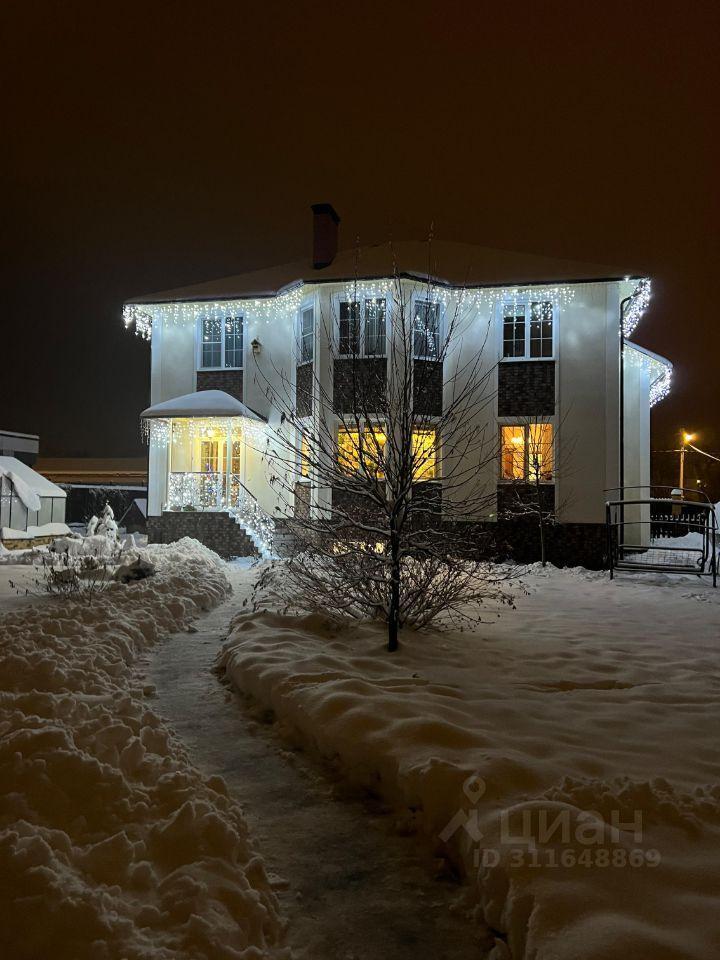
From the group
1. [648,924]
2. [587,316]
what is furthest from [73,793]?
[587,316]

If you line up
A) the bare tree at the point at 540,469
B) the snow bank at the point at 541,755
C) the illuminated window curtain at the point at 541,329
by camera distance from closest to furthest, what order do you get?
the snow bank at the point at 541,755, the bare tree at the point at 540,469, the illuminated window curtain at the point at 541,329

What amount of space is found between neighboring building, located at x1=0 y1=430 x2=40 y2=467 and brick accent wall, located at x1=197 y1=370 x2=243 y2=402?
40.9ft

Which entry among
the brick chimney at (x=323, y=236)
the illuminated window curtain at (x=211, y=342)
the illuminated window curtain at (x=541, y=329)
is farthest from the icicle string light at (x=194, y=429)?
the illuminated window curtain at (x=541, y=329)

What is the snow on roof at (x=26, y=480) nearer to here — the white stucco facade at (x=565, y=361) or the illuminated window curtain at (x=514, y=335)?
the white stucco facade at (x=565, y=361)

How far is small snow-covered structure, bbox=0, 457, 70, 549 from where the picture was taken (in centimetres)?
1864

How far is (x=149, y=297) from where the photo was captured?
1973 cm

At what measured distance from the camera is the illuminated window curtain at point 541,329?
17.6 m

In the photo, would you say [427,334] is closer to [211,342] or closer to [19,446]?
[211,342]

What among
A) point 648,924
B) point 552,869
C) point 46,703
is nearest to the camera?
point 648,924

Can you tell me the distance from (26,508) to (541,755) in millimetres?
19534

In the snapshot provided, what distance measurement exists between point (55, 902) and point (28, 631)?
477cm

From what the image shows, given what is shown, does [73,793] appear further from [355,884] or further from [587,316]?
[587,316]

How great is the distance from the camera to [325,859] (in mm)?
3002

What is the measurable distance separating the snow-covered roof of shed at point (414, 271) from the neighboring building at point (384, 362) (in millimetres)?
66
